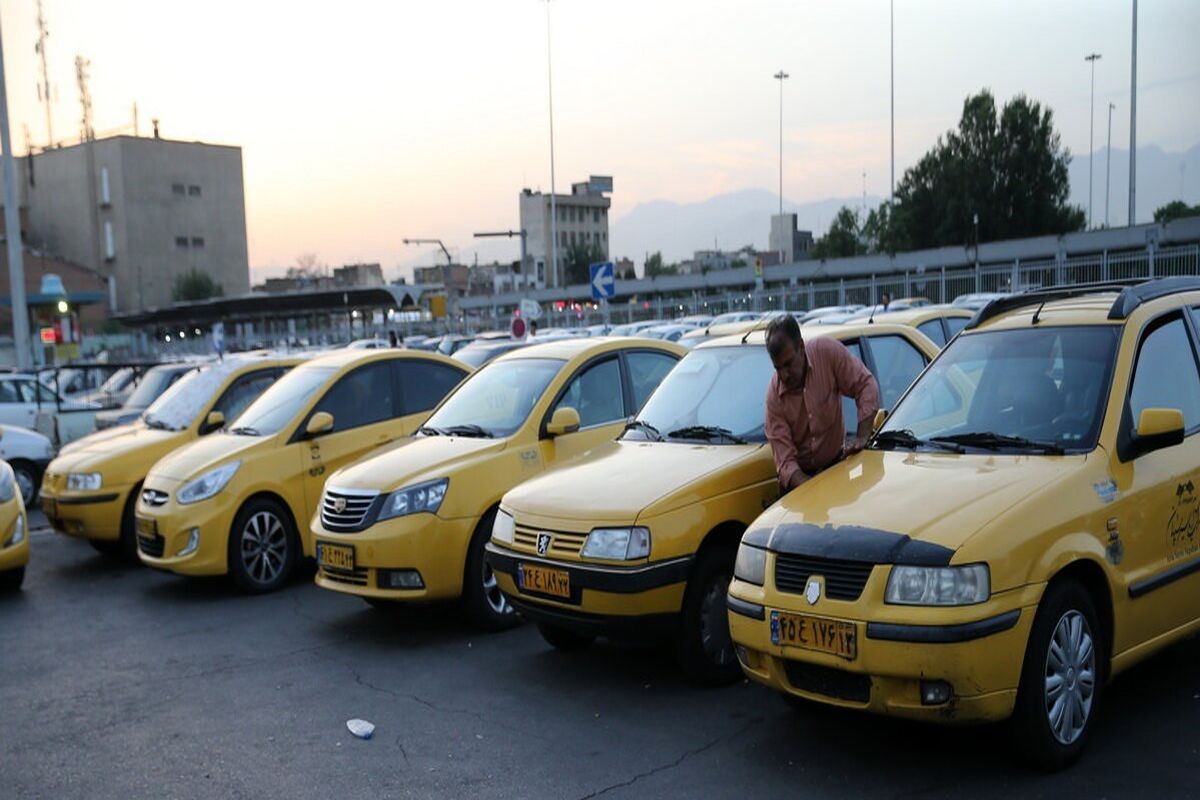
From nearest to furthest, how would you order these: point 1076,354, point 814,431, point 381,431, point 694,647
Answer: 1. point 1076,354
2. point 694,647
3. point 814,431
4. point 381,431

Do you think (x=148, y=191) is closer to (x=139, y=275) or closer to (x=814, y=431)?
(x=139, y=275)

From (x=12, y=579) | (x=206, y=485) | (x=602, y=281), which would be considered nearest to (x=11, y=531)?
(x=12, y=579)

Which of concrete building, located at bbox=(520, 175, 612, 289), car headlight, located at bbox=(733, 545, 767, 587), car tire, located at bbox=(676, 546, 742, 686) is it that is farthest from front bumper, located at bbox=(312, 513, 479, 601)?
concrete building, located at bbox=(520, 175, 612, 289)

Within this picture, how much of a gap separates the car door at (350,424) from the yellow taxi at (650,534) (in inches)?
128

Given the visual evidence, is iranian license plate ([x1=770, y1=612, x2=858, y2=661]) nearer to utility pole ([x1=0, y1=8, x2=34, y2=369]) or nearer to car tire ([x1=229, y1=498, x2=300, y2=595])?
car tire ([x1=229, y1=498, x2=300, y2=595])

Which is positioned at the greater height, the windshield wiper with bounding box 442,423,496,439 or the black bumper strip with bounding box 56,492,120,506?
the windshield wiper with bounding box 442,423,496,439

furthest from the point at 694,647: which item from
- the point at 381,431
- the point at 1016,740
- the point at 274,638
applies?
the point at 381,431

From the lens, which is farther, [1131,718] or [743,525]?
[743,525]

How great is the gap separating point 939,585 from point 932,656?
10.8 inches

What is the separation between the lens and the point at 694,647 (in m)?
5.63

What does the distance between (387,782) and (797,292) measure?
3199 centimetres

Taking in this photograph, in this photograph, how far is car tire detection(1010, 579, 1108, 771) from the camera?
422 cm

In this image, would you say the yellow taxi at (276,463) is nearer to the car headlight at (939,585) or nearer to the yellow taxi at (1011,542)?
the yellow taxi at (1011,542)

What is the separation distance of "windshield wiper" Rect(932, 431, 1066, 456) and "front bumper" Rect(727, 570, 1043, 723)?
2.73 feet
